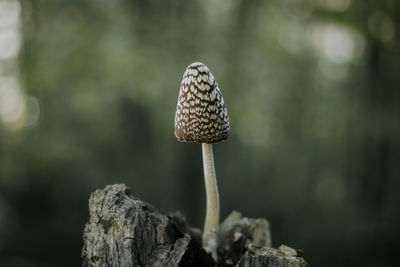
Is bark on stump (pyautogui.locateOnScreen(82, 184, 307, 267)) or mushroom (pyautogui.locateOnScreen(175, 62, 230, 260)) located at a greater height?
mushroom (pyautogui.locateOnScreen(175, 62, 230, 260))

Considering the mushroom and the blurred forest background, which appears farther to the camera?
the blurred forest background

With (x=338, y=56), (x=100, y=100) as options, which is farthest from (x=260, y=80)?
(x=100, y=100)

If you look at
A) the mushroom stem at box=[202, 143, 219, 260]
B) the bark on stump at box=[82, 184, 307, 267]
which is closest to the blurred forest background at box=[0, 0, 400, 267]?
the mushroom stem at box=[202, 143, 219, 260]

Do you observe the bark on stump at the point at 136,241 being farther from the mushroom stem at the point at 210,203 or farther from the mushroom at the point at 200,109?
the mushroom at the point at 200,109

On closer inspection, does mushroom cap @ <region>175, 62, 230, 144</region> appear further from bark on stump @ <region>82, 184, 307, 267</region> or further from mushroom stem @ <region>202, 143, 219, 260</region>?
bark on stump @ <region>82, 184, 307, 267</region>

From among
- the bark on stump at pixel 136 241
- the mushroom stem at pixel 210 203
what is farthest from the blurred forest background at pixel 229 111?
the bark on stump at pixel 136 241

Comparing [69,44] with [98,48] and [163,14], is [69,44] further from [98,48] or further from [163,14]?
[163,14]
